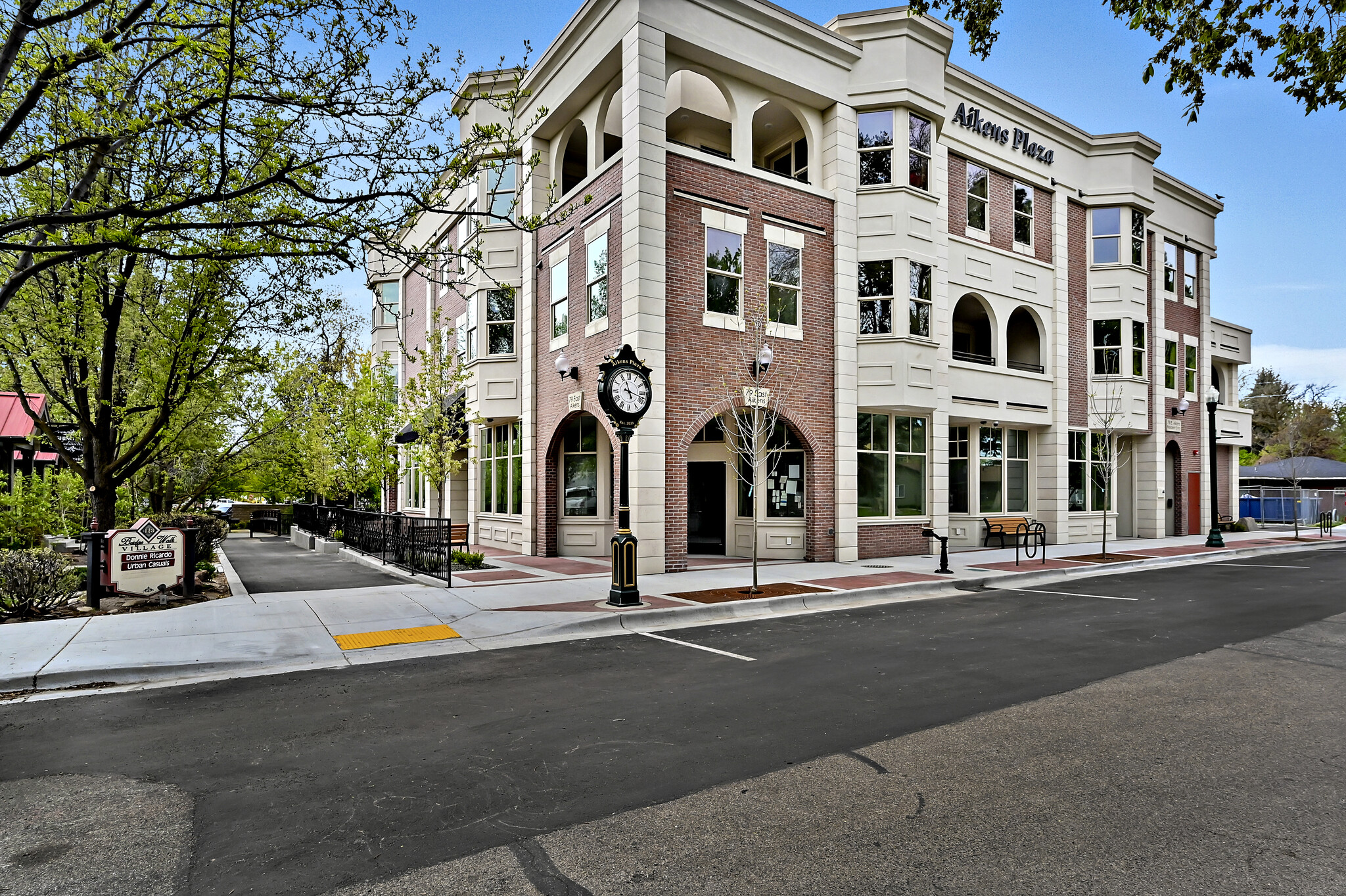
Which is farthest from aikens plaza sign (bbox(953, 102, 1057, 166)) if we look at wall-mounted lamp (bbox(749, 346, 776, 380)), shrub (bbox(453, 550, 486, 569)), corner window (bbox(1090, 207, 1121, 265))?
shrub (bbox(453, 550, 486, 569))

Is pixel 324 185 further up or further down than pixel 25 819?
further up

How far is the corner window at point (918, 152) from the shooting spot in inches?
738

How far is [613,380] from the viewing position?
12.2 m

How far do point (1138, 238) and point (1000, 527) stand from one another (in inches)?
452

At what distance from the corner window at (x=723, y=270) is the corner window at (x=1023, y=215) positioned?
1057 cm

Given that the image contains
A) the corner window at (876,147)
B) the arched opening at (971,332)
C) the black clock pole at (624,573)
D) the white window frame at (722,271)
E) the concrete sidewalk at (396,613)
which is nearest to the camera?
the concrete sidewalk at (396,613)

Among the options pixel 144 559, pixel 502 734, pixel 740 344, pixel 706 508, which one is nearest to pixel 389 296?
pixel 706 508

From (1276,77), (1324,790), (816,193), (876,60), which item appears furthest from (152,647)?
(876,60)

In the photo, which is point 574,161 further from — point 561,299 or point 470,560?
point 470,560

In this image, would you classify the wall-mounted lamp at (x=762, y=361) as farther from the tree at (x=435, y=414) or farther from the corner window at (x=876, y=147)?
the tree at (x=435, y=414)

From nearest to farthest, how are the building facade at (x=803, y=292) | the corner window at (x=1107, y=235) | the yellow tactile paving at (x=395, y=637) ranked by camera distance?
the yellow tactile paving at (x=395, y=637) < the building facade at (x=803, y=292) < the corner window at (x=1107, y=235)

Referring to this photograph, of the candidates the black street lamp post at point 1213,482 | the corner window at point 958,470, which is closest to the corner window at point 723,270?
the corner window at point 958,470

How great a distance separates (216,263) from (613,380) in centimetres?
574

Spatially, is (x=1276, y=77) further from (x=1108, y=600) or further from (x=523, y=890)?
(x=523, y=890)
